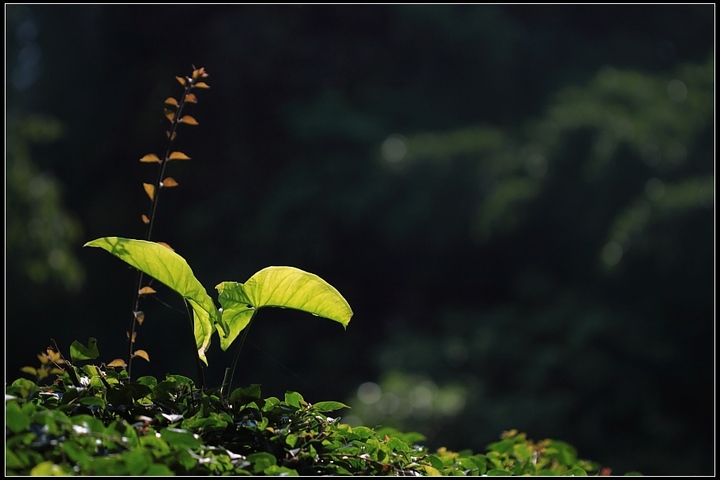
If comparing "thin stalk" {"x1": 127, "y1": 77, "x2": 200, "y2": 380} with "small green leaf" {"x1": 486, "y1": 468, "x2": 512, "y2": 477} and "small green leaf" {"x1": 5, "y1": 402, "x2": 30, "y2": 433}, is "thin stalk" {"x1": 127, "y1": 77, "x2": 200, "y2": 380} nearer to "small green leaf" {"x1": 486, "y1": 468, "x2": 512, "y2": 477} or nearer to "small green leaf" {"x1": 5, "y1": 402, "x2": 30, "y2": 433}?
"small green leaf" {"x1": 5, "y1": 402, "x2": 30, "y2": 433}

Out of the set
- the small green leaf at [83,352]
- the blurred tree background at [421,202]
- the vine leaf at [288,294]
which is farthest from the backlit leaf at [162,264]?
the blurred tree background at [421,202]

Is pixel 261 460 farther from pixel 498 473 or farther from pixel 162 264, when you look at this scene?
pixel 498 473

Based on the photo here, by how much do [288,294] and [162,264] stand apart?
0.17m

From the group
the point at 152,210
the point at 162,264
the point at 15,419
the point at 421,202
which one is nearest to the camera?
the point at 15,419

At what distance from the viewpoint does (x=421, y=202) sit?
22.1ft

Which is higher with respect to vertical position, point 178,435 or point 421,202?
point 421,202

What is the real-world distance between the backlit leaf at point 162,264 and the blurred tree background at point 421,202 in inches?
175

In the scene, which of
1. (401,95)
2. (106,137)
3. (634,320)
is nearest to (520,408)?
(634,320)

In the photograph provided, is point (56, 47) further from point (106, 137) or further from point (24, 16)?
point (106, 137)

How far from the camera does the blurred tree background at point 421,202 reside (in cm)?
554

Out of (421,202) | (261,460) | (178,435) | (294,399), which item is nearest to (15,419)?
(178,435)

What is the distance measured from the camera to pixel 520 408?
5.47 m

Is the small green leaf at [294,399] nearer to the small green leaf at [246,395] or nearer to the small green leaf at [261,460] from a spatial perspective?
the small green leaf at [246,395]

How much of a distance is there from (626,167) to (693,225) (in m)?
0.86
